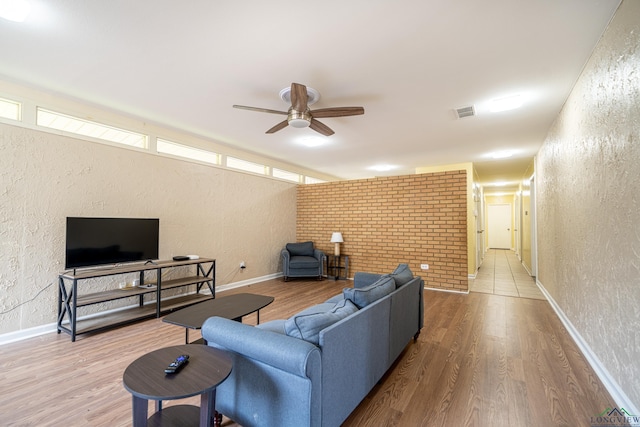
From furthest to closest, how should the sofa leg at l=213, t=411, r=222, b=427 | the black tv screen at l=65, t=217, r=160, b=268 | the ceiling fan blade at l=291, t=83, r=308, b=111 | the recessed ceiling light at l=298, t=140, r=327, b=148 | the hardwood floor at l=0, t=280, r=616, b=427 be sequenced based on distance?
the recessed ceiling light at l=298, t=140, r=327, b=148, the black tv screen at l=65, t=217, r=160, b=268, the ceiling fan blade at l=291, t=83, r=308, b=111, the hardwood floor at l=0, t=280, r=616, b=427, the sofa leg at l=213, t=411, r=222, b=427

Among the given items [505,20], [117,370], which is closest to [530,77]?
[505,20]

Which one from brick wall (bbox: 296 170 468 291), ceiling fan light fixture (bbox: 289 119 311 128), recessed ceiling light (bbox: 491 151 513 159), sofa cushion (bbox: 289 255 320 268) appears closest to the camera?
ceiling fan light fixture (bbox: 289 119 311 128)

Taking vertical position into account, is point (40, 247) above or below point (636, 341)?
above

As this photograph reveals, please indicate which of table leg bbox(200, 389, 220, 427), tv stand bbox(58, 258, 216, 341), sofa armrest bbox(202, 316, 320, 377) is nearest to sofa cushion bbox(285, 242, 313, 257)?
tv stand bbox(58, 258, 216, 341)

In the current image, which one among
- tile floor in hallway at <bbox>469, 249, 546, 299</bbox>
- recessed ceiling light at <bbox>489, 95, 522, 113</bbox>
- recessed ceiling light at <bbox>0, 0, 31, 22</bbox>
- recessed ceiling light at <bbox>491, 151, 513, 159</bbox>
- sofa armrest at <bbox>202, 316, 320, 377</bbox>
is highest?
recessed ceiling light at <bbox>0, 0, 31, 22</bbox>

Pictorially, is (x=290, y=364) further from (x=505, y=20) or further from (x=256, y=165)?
(x=256, y=165)

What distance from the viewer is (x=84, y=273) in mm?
3109

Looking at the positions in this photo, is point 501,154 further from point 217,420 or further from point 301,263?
point 217,420

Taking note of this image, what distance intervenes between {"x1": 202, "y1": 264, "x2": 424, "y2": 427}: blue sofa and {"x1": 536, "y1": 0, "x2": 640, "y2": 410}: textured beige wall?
5.20 ft

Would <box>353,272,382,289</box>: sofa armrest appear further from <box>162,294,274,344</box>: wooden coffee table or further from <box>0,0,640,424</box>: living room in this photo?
<box>0,0,640,424</box>: living room

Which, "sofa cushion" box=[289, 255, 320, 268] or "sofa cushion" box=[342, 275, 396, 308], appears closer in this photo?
"sofa cushion" box=[342, 275, 396, 308]

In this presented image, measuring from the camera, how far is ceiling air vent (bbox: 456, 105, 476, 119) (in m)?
3.41

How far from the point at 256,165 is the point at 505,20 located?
15.9ft

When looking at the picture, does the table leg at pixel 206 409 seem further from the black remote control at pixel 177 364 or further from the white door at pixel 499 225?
the white door at pixel 499 225
